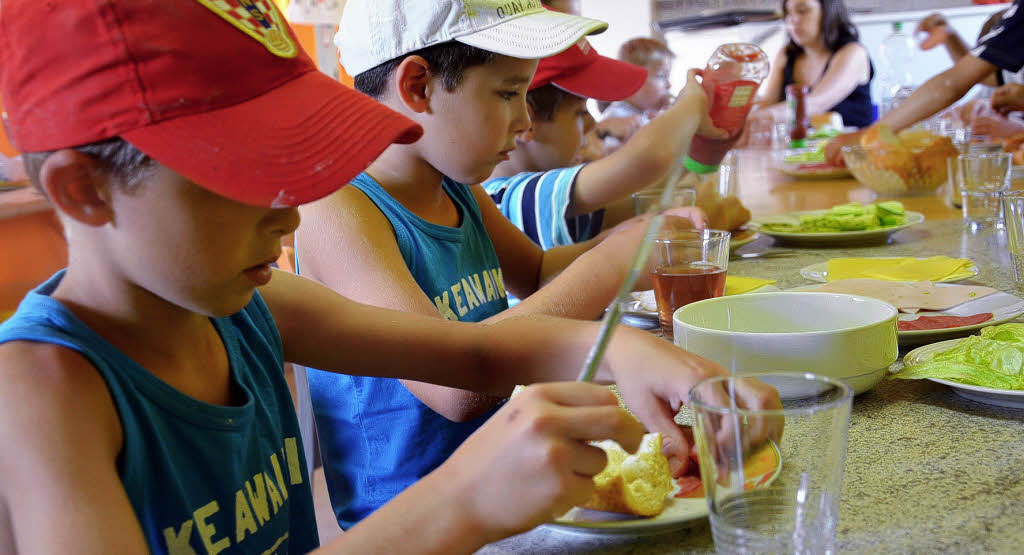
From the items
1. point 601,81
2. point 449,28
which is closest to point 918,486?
point 449,28

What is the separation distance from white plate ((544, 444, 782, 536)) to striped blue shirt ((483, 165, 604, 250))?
4.03ft

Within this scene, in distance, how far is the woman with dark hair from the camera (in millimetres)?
4449

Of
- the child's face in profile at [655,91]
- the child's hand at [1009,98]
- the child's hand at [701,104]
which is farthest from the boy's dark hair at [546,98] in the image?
the child's hand at [1009,98]

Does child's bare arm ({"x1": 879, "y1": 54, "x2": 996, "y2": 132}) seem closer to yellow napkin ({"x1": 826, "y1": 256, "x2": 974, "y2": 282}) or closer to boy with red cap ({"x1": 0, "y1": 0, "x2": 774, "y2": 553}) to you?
yellow napkin ({"x1": 826, "y1": 256, "x2": 974, "y2": 282})

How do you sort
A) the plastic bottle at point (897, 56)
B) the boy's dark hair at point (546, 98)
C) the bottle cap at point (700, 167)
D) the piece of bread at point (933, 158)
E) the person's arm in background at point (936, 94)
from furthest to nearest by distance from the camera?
the plastic bottle at point (897, 56), the person's arm in background at point (936, 94), the piece of bread at point (933, 158), the boy's dark hair at point (546, 98), the bottle cap at point (700, 167)

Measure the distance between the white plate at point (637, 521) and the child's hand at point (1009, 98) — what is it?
2.90 metres

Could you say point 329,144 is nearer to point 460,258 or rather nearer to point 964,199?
point 460,258

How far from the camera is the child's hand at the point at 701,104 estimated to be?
1.58 m

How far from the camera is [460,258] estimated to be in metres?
1.25

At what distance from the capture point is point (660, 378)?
2.26ft

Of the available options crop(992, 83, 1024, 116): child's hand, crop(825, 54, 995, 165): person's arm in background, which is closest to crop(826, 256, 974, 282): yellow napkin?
crop(825, 54, 995, 165): person's arm in background

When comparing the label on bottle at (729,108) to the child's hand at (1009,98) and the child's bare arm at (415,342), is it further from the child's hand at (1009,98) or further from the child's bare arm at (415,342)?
the child's hand at (1009,98)

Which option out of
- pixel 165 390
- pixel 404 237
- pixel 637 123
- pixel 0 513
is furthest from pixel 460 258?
pixel 637 123

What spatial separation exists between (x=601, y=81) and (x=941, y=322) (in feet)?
3.27
